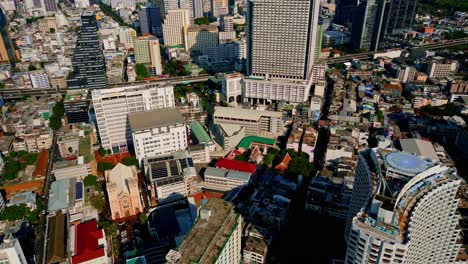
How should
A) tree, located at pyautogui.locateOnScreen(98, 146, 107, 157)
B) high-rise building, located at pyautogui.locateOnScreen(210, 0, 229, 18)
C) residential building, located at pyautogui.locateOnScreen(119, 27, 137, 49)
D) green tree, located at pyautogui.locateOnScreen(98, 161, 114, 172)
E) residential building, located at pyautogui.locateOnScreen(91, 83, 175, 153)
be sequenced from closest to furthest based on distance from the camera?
green tree, located at pyautogui.locateOnScreen(98, 161, 114, 172)
residential building, located at pyautogui.locateOnScreen(91, 83, 175, 153)
tree, located at pyautogui.locateOnScreen(98, 146, 107, 157)
residential building, located at pyautogui.locateOnScreen(119, 27, 137, 49)
high-rise building, located at pyautogui.locateOnScreen(210, 0, 229, 18)

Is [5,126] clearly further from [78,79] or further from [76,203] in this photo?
[76,203]

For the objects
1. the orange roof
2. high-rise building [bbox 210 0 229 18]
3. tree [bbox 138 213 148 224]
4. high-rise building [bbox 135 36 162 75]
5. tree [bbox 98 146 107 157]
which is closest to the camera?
tree [bbox 138 213 148 224]

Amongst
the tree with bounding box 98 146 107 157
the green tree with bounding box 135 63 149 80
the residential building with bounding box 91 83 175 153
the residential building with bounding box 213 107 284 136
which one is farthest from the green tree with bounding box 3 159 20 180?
the green tree with bounding box 135 63 149 80

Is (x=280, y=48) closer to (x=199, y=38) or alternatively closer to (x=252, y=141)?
(x=252, y=141)

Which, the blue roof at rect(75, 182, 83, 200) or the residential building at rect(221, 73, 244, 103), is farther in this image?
the residential building at rect(221, 73, 244, 103)

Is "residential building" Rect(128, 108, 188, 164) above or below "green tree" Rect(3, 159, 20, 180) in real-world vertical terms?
above

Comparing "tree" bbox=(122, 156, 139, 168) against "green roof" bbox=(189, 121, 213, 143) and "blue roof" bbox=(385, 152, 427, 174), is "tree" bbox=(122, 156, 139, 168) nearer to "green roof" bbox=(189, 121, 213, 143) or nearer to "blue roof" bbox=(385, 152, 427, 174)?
"green roof" bbox=(189, 121, 213, 143)
